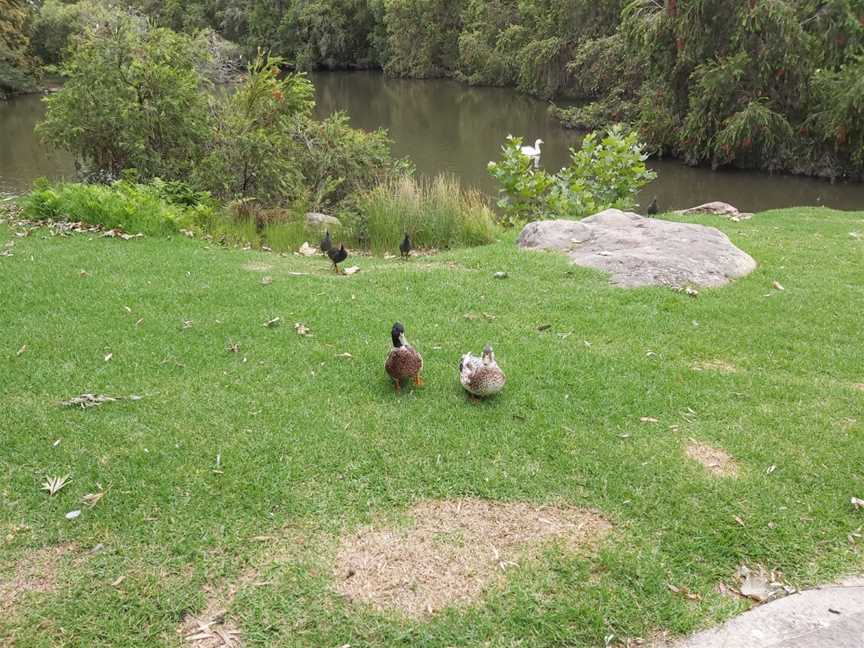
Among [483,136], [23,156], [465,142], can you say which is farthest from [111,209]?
[483,136]

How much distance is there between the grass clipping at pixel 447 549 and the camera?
10.0 feet

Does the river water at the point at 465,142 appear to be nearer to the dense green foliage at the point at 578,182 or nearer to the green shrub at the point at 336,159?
the green shrub at the point at 336,159

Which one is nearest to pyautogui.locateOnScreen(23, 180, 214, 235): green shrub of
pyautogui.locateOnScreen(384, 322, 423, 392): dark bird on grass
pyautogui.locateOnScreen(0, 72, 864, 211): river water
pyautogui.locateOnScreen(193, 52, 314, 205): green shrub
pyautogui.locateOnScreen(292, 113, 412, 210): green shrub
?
pyautogui.locateOnScreen(193, 52, 314, 205): green shrub

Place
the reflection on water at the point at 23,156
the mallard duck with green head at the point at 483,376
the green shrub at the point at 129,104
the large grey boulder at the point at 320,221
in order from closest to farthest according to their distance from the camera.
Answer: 1. the mallard duck with green head at the point at 483,376
2. the green shrub at the point at 129,104
3. the large grey boulder at the point at 320,221
4. the reflection on water at the point at 23,156

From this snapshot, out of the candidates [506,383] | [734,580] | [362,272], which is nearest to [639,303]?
[506,383]

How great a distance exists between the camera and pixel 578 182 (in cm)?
1143

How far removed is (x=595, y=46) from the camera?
26.8 meters

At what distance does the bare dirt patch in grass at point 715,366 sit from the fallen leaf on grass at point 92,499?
423cm

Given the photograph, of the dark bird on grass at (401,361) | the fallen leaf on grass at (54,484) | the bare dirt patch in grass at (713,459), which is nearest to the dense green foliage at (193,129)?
the dark bird on grass at (401,361)

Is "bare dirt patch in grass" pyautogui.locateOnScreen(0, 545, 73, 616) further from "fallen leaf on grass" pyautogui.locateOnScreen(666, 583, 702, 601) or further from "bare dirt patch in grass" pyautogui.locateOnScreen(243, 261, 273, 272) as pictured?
"bare dirt patch in grass" pyautogui.locateOnScreen(243, 261, 273, 272)

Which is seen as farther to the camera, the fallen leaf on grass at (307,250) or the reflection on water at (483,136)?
the reflection on water at (483,136)

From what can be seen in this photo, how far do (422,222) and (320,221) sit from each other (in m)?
1.73

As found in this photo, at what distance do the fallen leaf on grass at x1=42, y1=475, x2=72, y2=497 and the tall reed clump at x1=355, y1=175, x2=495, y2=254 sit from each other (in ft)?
22.0

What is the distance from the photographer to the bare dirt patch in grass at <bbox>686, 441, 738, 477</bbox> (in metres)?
3.87
